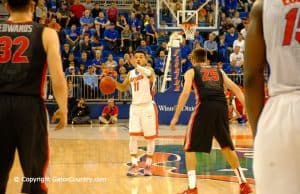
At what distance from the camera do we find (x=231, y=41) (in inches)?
819

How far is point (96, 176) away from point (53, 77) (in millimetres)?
4387

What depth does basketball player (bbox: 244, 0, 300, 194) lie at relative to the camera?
249 cm

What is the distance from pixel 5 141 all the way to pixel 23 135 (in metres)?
0.13

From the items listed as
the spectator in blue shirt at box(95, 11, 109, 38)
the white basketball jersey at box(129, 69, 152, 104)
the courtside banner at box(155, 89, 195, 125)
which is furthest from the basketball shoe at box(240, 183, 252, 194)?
the spectator in blue shirt at box(95, 11, 109, 38)

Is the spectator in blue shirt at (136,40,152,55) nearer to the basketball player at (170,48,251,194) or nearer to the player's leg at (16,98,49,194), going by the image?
the basketball player at (170,48,251,194)

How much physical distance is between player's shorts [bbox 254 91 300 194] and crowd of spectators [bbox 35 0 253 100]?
15429mm

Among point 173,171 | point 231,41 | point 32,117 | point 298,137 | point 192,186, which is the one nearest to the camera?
point 298,137

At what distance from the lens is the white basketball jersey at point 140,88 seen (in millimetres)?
9227

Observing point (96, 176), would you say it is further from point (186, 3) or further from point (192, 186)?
point (186, 3)

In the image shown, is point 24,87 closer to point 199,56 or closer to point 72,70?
point 199,56

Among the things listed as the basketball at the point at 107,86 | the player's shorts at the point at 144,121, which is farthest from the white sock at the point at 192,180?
the basketball at the point at 107,86

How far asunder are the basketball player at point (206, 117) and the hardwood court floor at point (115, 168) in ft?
1.22

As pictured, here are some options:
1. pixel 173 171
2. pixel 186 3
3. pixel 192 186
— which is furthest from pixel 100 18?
pixel 192 186

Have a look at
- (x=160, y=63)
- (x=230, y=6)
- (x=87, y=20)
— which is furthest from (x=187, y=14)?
(x=230, y=6)
